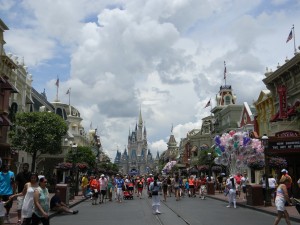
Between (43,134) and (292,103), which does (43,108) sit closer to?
(43,134)

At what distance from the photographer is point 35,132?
137 feet

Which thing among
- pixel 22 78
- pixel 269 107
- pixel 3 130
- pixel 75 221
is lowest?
pixel 75 221

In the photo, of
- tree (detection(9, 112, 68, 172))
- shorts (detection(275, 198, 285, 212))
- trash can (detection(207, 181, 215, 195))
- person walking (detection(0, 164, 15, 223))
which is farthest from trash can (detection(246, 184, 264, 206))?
tree (detection(9, 112, 68, 172))

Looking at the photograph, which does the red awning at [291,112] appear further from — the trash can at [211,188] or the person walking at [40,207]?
the person walking at [40,207]

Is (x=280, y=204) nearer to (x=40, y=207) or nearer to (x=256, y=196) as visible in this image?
(x=40, y=207)

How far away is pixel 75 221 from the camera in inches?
642

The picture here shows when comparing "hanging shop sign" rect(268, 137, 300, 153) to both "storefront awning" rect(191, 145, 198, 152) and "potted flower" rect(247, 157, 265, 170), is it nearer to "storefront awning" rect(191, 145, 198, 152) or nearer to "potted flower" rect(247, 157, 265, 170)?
"potted flower" rect(247, 157, 265, 170)

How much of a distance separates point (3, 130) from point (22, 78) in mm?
9943

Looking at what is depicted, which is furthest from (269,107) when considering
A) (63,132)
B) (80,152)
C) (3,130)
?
(80,152)

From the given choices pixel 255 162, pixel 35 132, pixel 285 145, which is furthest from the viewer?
pixel 35 132

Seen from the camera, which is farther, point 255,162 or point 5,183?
point 255,162

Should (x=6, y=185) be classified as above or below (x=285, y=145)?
below

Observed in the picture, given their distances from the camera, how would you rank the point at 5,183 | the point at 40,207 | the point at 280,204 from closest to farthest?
the point at 40,207 < the point at 280,204 < the point at 5,183

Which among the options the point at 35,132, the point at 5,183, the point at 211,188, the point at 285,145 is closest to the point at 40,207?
the point at 5,183
